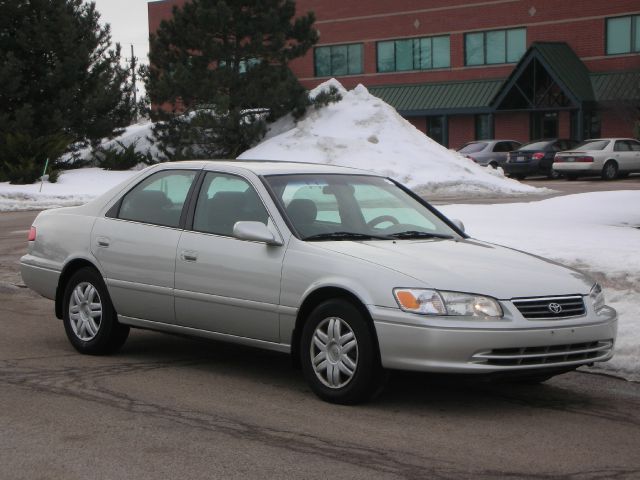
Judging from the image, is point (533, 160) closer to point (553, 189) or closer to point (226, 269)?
point (553, 189)

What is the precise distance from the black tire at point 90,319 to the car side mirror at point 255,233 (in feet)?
5.32

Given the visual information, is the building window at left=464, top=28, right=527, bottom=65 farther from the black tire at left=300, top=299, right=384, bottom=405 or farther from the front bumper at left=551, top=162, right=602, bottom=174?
the black tire at left=300, top=299, right=384, bottom=405

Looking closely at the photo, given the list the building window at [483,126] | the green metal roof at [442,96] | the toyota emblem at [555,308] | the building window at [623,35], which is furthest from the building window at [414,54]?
the toyota emblem at [555,308]

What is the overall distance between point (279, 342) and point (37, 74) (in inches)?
1204

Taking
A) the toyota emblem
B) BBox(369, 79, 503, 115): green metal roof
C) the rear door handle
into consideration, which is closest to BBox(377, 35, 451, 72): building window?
BBox(369, 79, 503, 115): green metal roof

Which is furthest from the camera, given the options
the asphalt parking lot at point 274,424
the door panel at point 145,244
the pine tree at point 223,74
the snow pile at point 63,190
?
the pine tree at point 223,74

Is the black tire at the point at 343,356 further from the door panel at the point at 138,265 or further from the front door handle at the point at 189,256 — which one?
the door panel at the point at 138,265

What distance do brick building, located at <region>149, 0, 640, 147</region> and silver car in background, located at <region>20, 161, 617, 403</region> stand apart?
135 feet

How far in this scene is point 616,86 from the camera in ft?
159

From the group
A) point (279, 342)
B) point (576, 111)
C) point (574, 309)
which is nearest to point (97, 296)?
point (279, 342)

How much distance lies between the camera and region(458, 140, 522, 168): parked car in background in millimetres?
43031

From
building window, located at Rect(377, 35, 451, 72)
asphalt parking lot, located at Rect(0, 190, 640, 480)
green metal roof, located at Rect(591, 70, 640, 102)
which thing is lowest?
asphalt parking lot, located at Rect(0, 190, 640, 480)

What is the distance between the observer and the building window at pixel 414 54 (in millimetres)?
55906

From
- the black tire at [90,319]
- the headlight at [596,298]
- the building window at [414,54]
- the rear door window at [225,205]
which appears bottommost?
the black tire at [90,319]
